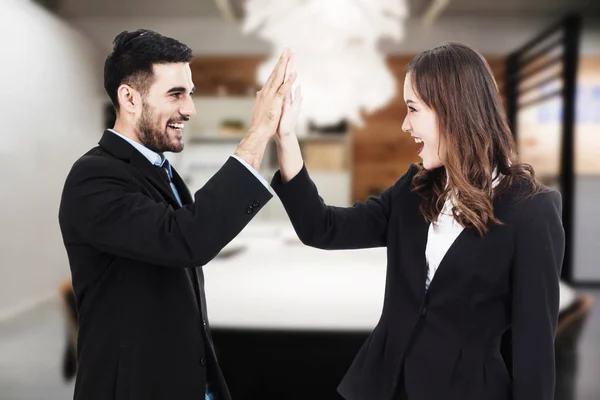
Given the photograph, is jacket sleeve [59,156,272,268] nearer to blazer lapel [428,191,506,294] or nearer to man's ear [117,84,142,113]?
man's ear [117,84,142,113]

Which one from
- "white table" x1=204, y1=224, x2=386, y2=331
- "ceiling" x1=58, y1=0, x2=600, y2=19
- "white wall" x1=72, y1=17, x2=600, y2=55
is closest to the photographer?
"white table" x1=204, y1=224, x2=386, y2=331

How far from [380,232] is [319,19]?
3235 mm

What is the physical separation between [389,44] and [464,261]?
233 inches

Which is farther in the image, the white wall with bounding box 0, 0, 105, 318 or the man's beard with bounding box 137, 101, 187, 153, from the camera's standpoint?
the white wall with bounding box 0, 0, 105, 318

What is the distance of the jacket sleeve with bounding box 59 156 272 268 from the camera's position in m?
1.10

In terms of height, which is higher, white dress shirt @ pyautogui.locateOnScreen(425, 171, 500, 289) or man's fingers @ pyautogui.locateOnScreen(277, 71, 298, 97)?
man's fingers @ pyautogui.locateOnScreen(277, 71, 298, 97)

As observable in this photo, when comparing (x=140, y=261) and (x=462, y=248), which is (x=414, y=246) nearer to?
(x=462, y=248)

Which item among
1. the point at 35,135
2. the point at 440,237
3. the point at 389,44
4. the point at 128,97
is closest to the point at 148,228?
the point at 128,97

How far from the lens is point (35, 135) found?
519 centimetres

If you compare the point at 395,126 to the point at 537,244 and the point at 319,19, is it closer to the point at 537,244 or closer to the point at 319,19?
the point at 319,19

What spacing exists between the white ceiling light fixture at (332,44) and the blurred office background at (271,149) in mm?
15

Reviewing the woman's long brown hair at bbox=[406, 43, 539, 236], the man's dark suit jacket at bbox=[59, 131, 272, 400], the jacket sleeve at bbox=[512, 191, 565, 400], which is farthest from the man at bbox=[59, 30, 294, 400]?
the jacket sleeve at bbox=[512, 191, 565, 400]

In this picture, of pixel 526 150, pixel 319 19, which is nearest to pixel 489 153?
pixel 319 19

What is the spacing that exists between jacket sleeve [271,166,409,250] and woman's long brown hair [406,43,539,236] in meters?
0.20
